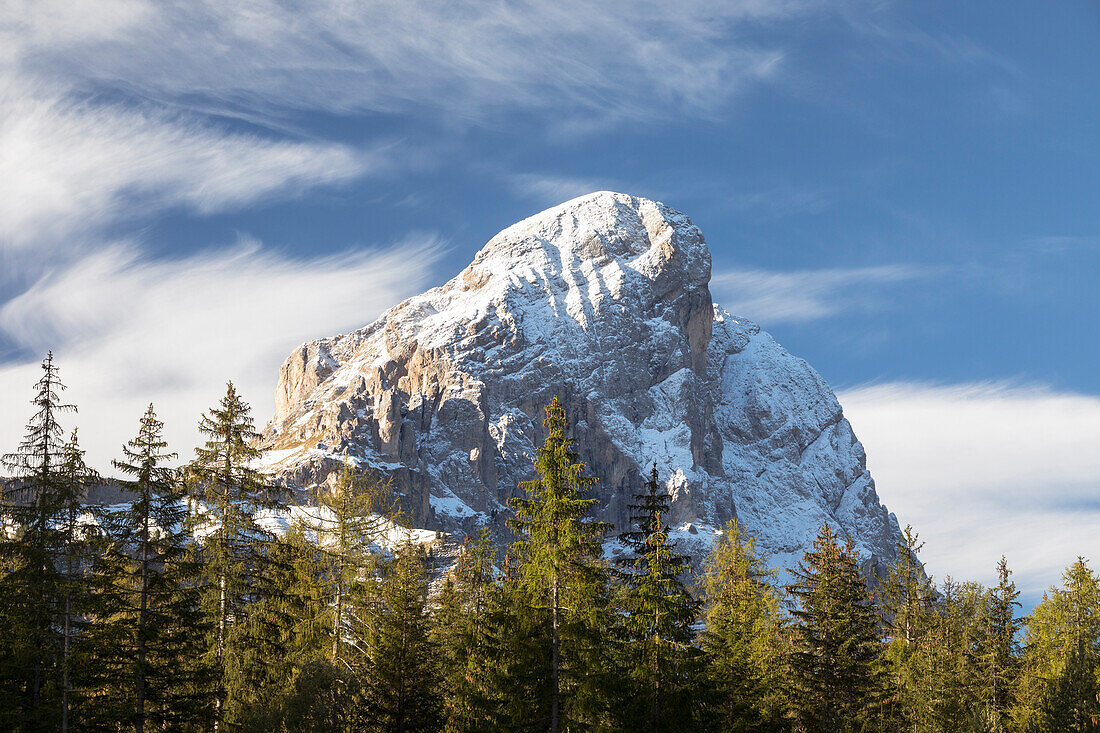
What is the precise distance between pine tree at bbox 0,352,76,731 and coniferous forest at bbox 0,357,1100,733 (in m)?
0.09

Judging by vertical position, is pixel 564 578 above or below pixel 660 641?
above

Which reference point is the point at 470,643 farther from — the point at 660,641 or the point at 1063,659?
the point at 1063,659

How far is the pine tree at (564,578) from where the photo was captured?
36656 mm

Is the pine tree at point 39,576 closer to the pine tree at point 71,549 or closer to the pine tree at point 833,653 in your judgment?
the pine tree at point 71,549

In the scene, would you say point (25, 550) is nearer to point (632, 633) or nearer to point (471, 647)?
point (471, 647)

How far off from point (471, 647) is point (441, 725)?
690cm

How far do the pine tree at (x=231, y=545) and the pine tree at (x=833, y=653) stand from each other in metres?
23.7

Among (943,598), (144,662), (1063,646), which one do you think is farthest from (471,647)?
(943,598)

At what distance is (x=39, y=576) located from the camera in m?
38.6

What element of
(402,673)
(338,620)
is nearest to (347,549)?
(338,620)

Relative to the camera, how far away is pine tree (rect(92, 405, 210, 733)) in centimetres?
3856

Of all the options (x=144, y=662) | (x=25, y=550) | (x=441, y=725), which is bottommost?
(x=441, y=725)

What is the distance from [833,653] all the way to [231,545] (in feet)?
89.4

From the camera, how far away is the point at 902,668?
54719mm
